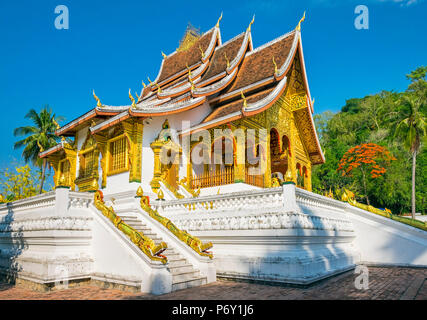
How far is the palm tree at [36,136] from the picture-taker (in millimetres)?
26984

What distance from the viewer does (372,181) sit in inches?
1078

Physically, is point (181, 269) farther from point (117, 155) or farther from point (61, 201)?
point (117, 155)

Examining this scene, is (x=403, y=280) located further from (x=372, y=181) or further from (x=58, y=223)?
(x=372, y=181)

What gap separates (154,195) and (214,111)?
15.7 ft

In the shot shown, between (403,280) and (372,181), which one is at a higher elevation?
(372,181)

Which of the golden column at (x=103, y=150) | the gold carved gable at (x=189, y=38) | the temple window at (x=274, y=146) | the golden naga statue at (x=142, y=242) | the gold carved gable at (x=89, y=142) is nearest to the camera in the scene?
the golden naga statue at (x=142, y=242)

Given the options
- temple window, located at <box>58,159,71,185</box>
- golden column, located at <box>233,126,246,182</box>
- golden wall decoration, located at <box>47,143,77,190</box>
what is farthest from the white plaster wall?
temple window, located at <box>58,159,71,185</box>

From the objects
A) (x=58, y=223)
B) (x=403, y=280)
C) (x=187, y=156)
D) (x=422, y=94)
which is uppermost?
(x=422, y=94)

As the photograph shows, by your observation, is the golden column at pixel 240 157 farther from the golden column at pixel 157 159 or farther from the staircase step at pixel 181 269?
the staircase step at pixel 181 269

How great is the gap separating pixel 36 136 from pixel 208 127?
2134 centimetres

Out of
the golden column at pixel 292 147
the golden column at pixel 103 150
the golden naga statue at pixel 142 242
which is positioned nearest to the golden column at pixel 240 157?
the golden column at pixel 292 147

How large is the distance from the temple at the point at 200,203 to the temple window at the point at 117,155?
5 centimetres

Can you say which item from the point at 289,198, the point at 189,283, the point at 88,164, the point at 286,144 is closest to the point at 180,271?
the point at 189,283
